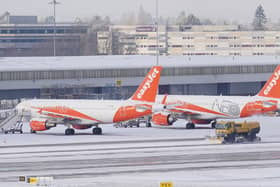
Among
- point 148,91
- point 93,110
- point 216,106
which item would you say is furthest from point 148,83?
point 216,106

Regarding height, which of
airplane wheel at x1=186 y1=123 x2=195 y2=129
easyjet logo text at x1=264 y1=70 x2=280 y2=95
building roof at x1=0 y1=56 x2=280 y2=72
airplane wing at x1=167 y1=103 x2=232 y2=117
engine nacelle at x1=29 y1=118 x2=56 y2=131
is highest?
easyjet logo text at x1=264 y1=70 x2=280 y2=95

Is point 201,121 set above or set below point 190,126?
above

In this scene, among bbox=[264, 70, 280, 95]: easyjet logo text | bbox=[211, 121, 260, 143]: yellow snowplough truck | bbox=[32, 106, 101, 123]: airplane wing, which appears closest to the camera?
bbox=[211, 121, 260, 143]: yellow snowplough truck

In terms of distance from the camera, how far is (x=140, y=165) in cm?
6475

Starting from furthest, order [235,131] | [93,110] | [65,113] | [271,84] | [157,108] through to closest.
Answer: [271,84] < [65,113] < [93,110] < [157,108] < [235,131]

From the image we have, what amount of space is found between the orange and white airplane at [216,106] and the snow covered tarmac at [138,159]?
12.0 ft

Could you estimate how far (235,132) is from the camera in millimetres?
78688

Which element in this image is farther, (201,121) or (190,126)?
(201,121)

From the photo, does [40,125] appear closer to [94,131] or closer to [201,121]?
[94,131]

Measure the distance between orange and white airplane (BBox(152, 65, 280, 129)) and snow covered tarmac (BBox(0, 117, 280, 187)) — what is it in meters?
3.67

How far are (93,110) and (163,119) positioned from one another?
9.82 meters

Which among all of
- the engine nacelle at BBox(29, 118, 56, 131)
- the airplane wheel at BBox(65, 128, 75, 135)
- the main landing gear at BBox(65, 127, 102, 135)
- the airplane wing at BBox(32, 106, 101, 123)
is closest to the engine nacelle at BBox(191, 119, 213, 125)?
A: the main landing gear at BBox(65, 127, 102, 135)

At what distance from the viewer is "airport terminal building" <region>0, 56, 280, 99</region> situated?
12489 centimetres

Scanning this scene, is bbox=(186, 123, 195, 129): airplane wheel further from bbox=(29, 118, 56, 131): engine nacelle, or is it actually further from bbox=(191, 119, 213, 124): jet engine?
bbox=(29, 118, 56, 131): engine nacelle
